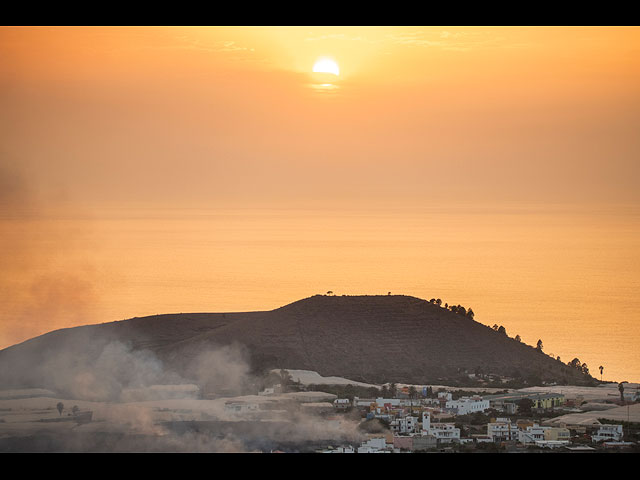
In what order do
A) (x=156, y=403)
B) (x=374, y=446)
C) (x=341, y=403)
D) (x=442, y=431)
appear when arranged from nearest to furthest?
(x=374, y=446) → (x=442, y=431) → (x=156, y=403) → (x=341, y=403)

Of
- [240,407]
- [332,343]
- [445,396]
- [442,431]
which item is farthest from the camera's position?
[332,343]

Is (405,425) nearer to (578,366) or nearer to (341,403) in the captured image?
(341,403)

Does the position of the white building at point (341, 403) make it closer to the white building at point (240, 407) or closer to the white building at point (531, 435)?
the white building at point (240, 407)

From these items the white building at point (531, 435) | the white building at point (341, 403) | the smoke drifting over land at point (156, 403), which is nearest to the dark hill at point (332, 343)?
the smoke drifting over land at point (156, 403)

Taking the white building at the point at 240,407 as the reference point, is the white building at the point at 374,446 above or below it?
below

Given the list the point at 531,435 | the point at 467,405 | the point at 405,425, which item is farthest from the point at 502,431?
the point at 405,425

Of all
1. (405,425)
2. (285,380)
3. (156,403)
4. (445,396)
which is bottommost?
(405,425)
